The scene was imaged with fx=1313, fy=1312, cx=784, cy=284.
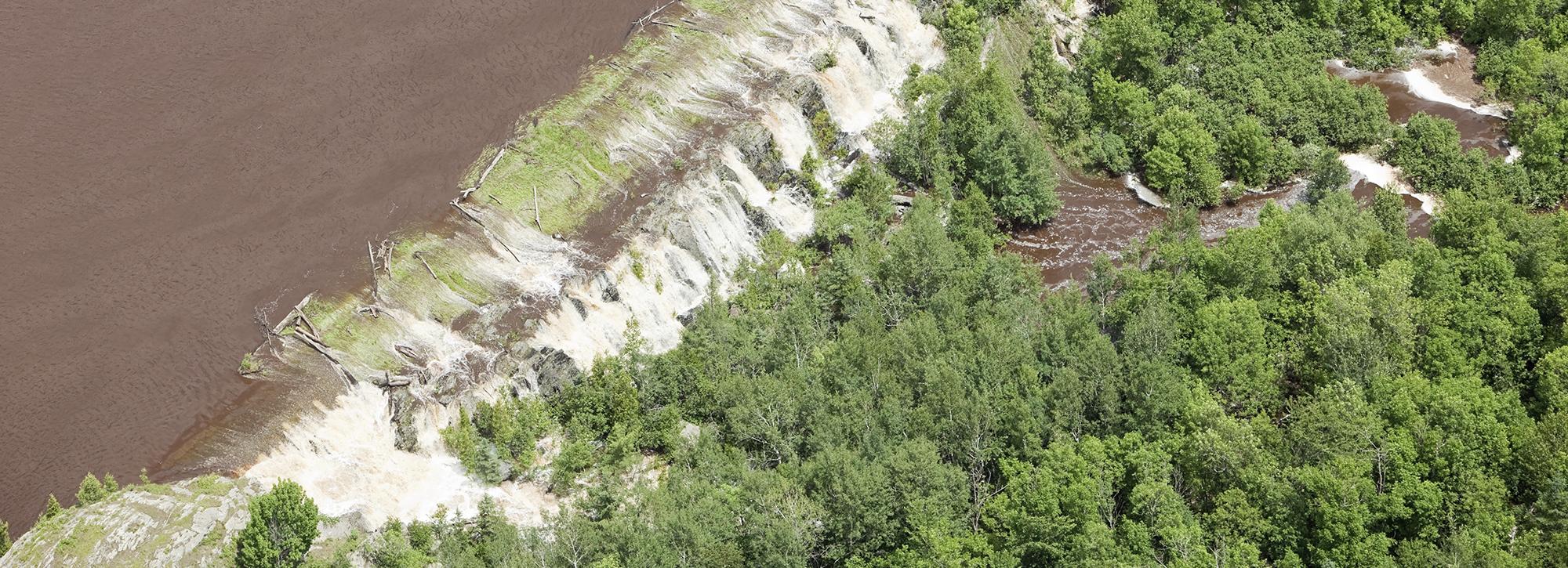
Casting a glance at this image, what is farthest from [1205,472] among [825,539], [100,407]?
[100,407]

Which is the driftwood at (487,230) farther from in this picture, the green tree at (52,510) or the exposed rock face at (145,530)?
the green tree at (52,510)

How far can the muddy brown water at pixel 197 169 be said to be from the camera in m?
64.2

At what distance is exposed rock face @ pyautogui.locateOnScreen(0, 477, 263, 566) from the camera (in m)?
55.0

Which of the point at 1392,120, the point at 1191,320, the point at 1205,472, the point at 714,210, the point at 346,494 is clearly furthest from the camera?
the point at 1392,120

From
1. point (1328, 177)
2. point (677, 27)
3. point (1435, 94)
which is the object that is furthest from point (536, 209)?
point (1435, 94)

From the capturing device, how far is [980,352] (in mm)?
68312

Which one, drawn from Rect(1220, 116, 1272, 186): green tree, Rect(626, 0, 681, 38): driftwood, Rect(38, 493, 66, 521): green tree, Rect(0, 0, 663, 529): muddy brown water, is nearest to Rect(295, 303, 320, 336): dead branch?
Rect(0, 0, 663, 529): muddy brown water

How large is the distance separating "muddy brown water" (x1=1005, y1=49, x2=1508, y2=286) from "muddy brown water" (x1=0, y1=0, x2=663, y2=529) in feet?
103

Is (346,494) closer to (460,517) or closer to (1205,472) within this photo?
(460,517)

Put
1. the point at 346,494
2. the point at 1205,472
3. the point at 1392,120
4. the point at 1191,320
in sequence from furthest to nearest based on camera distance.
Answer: the point at 1392,120 → the point at 1191,320 → the point at 1205,472 → the point at 346,494

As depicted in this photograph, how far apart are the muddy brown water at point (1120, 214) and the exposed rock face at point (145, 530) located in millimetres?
49177

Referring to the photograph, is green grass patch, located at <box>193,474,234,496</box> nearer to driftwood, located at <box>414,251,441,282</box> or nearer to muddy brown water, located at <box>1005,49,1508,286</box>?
driftwood, located at <box>414,251,441,282</box>

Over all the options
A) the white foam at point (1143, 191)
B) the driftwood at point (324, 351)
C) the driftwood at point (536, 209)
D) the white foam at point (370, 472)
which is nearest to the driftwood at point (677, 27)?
the driftwood at point (536, 209)

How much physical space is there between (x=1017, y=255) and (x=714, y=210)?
18.8 metres
